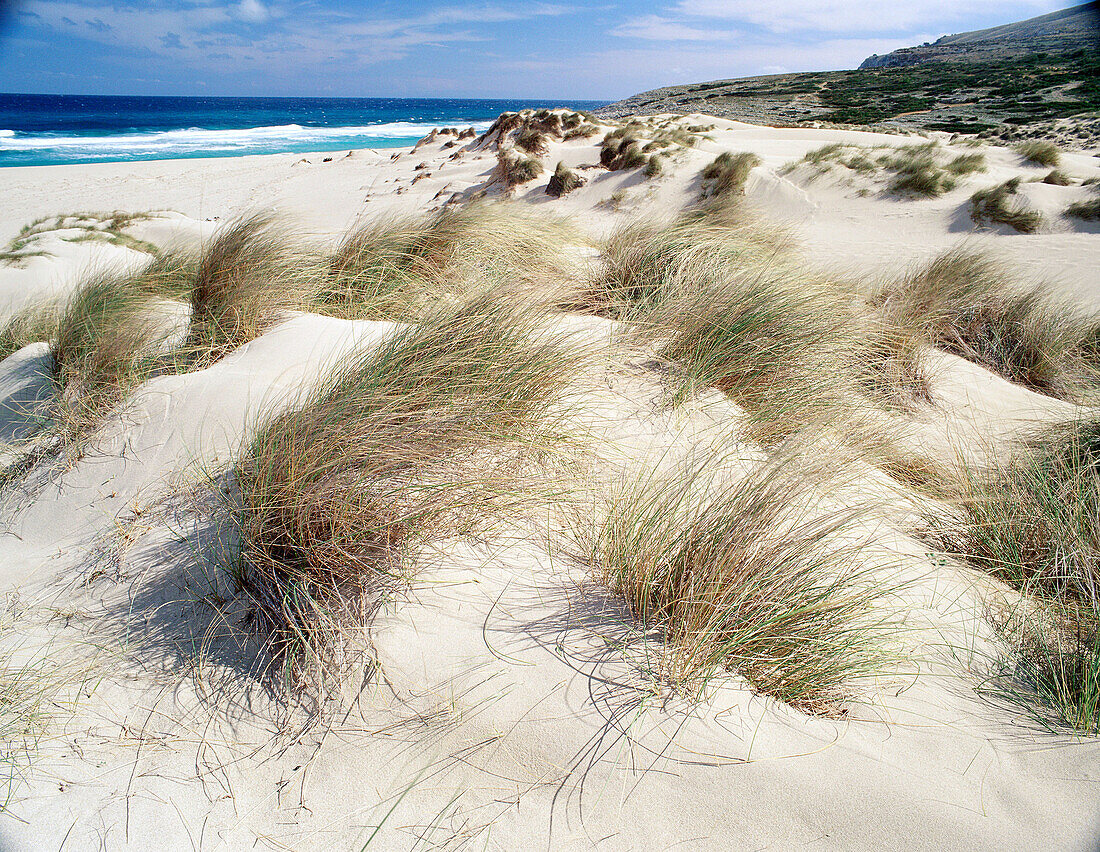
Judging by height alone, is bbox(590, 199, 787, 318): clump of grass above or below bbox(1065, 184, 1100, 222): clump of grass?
below

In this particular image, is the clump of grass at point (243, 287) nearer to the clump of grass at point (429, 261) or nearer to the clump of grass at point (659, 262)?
the clump of grass at point (429, 261)

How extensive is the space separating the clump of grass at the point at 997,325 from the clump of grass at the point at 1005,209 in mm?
3279

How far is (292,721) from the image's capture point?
1.44 metres

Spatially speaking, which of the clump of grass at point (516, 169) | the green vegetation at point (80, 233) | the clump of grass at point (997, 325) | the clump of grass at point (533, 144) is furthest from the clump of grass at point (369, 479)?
the clump of grass at point (533, 144)

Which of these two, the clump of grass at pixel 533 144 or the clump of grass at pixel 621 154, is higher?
the clump of grass at pixel 533 144

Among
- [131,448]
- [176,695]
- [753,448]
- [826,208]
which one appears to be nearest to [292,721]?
[176,695]

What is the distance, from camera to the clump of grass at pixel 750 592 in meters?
1.51

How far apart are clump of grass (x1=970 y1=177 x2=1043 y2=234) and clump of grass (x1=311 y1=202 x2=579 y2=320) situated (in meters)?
6.14

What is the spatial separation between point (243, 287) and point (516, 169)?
26.5 ft

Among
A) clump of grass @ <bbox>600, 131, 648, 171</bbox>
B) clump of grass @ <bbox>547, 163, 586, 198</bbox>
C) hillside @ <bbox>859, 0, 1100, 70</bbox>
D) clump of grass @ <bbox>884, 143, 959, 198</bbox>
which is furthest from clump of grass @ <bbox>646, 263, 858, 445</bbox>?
hillside @ <bbox>859, 0, 1100, 70</bbox>

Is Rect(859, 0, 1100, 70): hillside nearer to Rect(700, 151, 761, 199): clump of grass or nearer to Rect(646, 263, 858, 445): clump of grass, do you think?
Rect(700, 151, 761, 199): clump of grass

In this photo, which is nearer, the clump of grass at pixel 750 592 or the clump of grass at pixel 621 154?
the clump of grass at pixel 750 592

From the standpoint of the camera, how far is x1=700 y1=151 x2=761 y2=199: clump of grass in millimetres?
8492

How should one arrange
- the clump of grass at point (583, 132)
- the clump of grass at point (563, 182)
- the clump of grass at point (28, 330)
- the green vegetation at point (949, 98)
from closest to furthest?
the clump of grass at point (28, 330), the clump of grass at point (563, 182), the clump of grass at point (583, 132), the green vegetation at point (949, 98)
